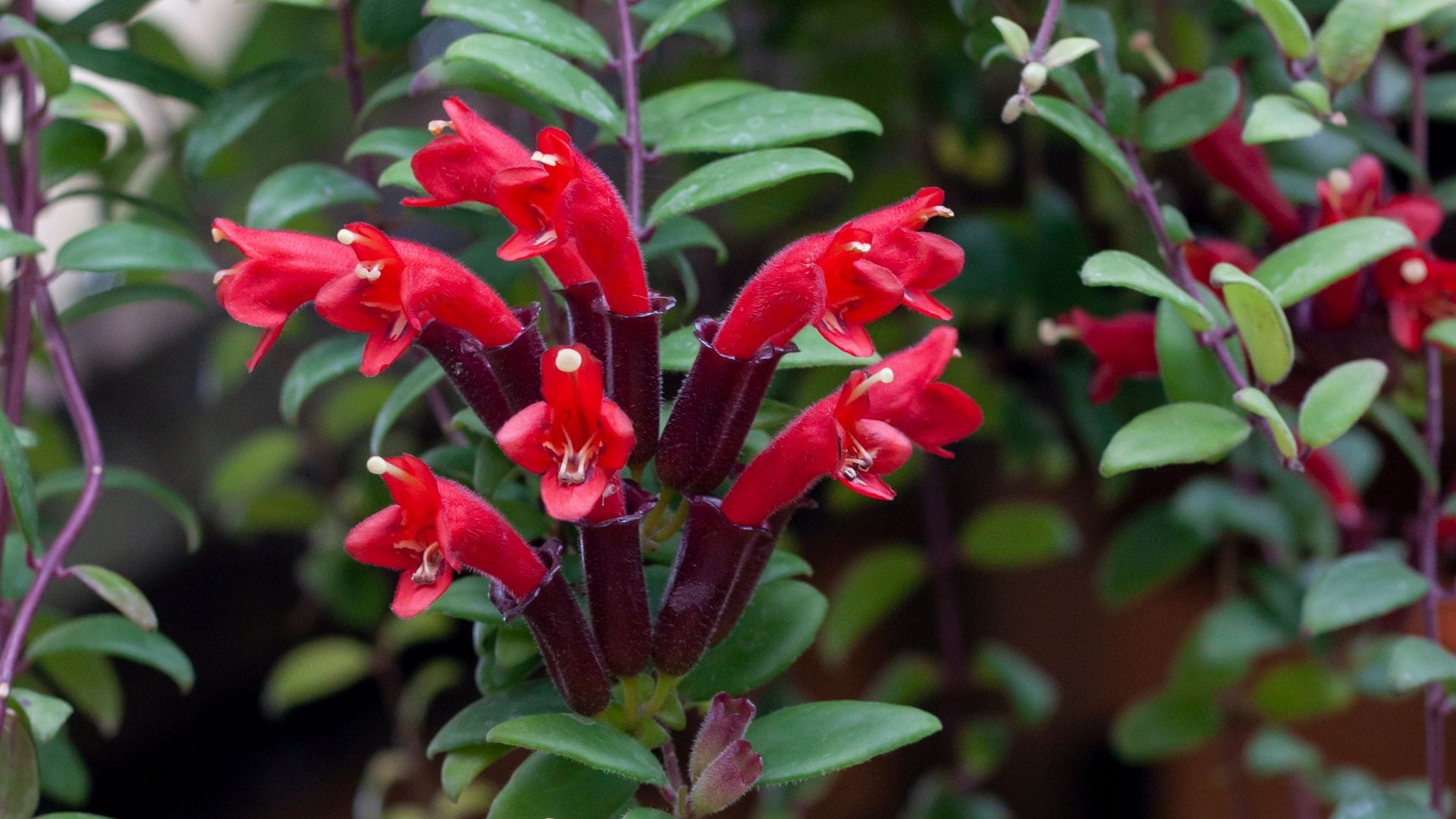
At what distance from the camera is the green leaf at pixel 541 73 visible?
390 mm

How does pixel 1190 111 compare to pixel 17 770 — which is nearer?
pixel 17 770

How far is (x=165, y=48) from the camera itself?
795 millimetres

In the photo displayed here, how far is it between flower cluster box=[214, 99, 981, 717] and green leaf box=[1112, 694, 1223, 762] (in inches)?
21.0

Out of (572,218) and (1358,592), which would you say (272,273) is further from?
(1358,592)

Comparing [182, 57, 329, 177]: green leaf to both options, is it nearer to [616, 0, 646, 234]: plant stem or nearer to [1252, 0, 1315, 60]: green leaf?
[616, 0, 646, 234]: plant stem

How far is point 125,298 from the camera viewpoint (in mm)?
570

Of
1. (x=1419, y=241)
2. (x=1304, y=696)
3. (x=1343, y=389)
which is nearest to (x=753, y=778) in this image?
→ (x=1343, y=389)

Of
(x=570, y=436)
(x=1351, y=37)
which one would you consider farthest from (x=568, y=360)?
(x=1351, y=37)

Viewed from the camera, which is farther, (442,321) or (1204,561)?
(1204,561)

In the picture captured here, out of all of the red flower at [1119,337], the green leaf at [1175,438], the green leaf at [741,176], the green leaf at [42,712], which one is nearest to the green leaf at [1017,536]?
the red flower at [1119,337]

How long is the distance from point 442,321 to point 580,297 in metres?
0.04

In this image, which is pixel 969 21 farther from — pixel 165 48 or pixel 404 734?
pixel 404 734

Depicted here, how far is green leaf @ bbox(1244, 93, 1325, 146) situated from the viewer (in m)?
0.44

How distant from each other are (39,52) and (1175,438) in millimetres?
460
